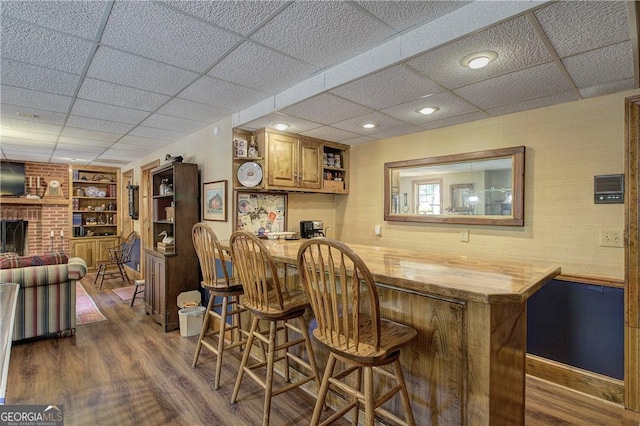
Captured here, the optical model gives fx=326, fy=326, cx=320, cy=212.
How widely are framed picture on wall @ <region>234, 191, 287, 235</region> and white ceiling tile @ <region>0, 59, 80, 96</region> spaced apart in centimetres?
159

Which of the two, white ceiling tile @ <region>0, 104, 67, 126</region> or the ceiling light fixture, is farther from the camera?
white ceiling tile @ <region>0, 104, 67, 126</region>

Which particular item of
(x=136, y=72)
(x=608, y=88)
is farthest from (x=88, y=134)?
(x=608, y=88)

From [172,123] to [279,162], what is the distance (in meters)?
1.27

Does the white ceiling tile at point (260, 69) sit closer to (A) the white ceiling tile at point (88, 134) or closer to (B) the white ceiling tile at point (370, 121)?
(B) the white ceiling tile at point (370, 121)

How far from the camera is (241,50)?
1.95 meters

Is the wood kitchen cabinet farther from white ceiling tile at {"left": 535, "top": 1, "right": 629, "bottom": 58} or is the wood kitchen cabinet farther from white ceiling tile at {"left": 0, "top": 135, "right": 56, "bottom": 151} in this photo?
white ceiling tile at {"left": 0, "top": 135, "right": 56, "bottom": 151}

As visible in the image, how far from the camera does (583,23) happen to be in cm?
150

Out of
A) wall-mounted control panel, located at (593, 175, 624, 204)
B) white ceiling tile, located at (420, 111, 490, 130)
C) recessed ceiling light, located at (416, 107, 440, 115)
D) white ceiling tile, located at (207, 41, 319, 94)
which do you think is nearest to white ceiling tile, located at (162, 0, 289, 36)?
white ceiling tile, located at (207, 41, 319, 94)

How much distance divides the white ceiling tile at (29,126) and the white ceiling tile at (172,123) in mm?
1086

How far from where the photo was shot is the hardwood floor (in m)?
2.02

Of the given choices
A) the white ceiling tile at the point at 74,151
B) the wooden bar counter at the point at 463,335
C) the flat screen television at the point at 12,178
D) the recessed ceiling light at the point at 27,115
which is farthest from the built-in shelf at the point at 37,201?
the wooden bar counter at the point at 463,335

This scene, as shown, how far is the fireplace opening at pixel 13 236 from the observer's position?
19.3 feet

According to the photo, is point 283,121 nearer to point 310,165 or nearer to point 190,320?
point 310,165

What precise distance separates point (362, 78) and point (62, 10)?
1.60m
